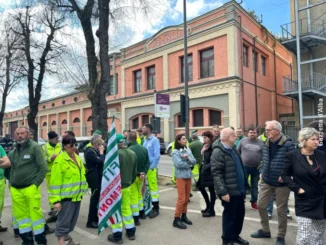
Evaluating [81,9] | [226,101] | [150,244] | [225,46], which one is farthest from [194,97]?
[150,244]

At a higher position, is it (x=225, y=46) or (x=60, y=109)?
(x=225, y=46)

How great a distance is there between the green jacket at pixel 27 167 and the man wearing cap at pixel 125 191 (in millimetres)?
1216

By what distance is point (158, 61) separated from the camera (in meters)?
26.7

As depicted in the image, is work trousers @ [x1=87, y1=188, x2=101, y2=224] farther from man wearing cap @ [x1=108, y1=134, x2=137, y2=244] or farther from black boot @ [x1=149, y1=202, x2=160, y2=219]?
black boot @ [x1=149, y1=202, x2=160, y2=219]

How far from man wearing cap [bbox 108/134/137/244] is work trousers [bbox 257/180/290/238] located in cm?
216

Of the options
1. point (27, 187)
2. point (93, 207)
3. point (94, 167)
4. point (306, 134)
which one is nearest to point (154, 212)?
point (93, 207)

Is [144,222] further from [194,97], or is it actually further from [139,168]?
[194,97]

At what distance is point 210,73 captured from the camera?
2283 cm

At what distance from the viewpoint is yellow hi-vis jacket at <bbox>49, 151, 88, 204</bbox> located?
404 centimetres

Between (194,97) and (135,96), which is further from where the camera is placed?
(135,96)

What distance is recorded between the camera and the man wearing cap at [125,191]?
4598 mm

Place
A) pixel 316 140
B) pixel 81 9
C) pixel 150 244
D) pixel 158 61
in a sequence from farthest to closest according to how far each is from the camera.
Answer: pixel 158 61 → pixel 81 9 → pixel 150 244 → pixel 316 140

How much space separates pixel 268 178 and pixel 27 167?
3761 mm

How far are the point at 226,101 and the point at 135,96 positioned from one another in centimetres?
1042
